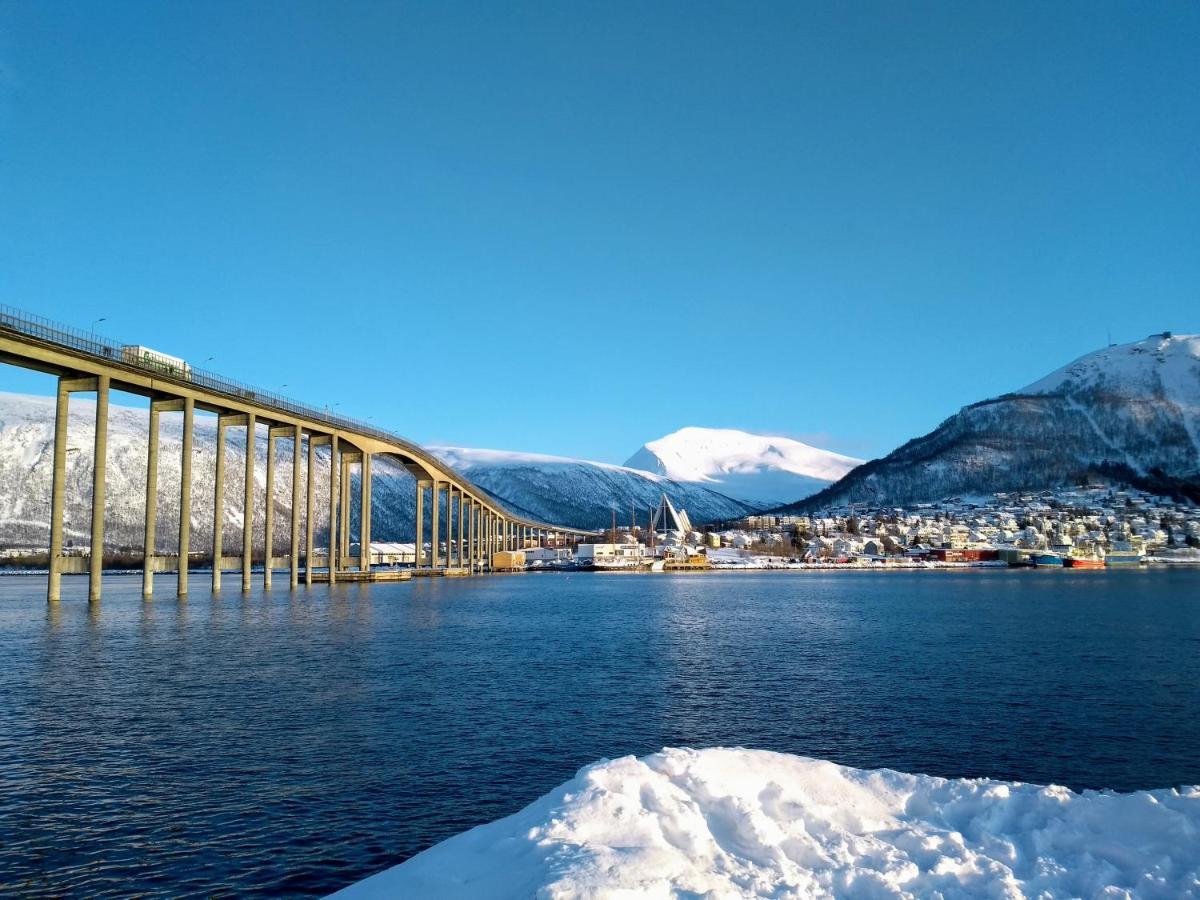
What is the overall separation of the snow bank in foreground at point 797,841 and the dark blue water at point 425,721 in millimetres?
4488

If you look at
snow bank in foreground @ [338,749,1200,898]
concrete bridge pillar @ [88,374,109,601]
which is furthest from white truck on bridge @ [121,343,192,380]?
snow bank in foreground @ [338,749,1200,898]

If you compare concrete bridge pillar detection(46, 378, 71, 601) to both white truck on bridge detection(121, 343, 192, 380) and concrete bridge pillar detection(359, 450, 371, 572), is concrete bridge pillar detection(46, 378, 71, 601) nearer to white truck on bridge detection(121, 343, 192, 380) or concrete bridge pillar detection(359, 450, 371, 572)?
white truck on bridge detection(121, 343, 192, 380)

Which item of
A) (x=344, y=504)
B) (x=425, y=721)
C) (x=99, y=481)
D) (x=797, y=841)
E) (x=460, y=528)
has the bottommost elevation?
(x=425, y=721)

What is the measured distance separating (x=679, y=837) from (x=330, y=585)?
9858 centimetres

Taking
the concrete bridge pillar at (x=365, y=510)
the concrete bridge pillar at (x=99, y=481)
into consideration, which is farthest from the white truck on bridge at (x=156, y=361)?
the concrete bridge pillar at (x=365, y=510)

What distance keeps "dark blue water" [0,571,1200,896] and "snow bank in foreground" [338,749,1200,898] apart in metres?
4.49

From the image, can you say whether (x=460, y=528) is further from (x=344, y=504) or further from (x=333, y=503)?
(x=333, y=503)

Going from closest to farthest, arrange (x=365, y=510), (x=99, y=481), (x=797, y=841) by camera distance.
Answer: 1. (x=797, y=841)
2. (x=99, y=481)
3. (x=365, y=510)

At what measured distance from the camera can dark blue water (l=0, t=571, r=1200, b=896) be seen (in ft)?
47.9

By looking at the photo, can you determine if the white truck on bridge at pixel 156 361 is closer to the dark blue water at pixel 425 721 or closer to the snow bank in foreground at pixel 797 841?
the dark blue water at pixel 425 721

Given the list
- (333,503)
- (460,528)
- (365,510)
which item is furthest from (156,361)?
(460,528)

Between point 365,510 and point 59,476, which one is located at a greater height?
point 365,510

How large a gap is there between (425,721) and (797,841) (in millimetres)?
15656

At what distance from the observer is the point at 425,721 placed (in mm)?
24016
